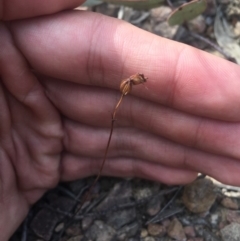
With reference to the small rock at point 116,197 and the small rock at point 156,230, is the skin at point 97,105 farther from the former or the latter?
the small rock at point 156,230

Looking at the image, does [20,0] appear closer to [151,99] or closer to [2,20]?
[2,20]

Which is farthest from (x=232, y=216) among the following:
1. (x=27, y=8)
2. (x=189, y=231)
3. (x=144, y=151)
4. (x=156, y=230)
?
(x=27, y=8)

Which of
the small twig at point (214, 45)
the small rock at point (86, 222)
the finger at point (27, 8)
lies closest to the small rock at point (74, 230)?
the small rock at point (86, 222)

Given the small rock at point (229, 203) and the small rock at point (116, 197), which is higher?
the small rock at point (229, 203)

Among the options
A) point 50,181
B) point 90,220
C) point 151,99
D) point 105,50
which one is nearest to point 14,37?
point 105,50

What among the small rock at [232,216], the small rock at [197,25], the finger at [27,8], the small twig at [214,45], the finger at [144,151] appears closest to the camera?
the finger at [27,8]
